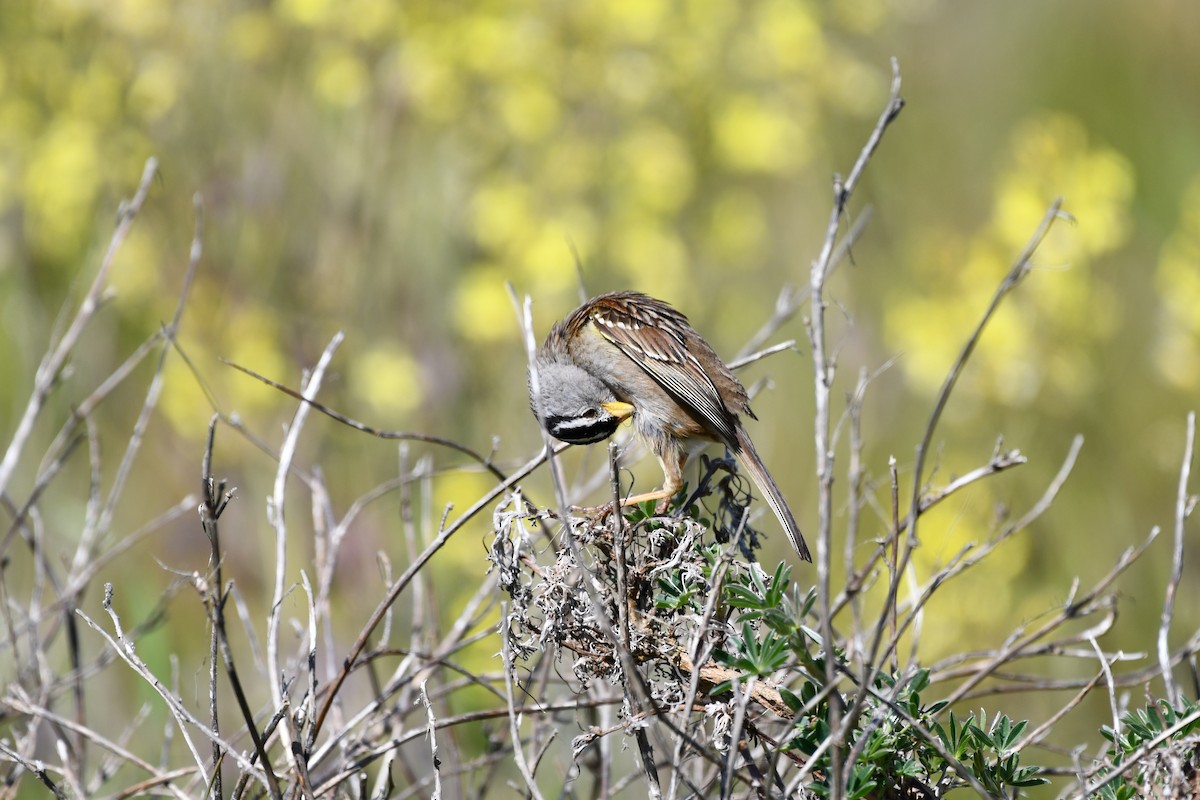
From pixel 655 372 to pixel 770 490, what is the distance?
55 cm

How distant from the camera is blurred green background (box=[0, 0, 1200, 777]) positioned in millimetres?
4395

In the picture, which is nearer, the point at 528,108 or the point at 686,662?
the point at 686,662

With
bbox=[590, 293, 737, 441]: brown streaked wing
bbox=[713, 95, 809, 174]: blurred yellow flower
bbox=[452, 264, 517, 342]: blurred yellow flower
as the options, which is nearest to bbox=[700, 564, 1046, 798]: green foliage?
bbox=[590, 293, 737, 441]: brown streaked wing

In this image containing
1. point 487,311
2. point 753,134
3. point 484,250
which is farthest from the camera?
point 484,250

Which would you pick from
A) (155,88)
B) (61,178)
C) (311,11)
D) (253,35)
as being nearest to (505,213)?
(311,11)

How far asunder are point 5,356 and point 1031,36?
22.5ft

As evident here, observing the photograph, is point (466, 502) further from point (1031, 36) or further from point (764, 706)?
point (1031, 36)

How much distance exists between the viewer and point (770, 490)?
8.66 feet

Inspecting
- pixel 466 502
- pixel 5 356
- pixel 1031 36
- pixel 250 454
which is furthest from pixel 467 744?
pixel 1031 36

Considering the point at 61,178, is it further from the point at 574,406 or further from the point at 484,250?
the point at 574,406

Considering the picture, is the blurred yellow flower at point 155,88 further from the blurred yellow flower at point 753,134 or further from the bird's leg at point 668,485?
the bird's leg at point 668,485

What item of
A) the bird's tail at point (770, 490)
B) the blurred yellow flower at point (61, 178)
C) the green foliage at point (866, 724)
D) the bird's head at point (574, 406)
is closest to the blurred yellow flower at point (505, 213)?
the blurred yellow flower at point (61, 178)

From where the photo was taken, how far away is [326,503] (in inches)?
90.8

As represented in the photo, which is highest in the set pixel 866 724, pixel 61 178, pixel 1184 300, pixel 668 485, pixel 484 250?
pixel 61 178
